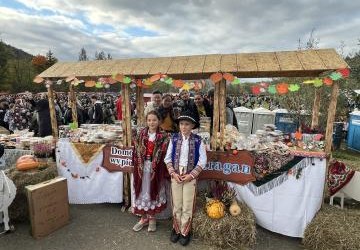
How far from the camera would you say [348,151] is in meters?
9.64

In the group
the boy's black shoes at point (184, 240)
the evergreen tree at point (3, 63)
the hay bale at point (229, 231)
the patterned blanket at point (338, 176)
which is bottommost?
the boy's black shoes at point (184, 240)

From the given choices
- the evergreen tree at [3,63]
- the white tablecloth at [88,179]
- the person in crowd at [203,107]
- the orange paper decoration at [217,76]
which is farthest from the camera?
the evergreen tree at [3,63]

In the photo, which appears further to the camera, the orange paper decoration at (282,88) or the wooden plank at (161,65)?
the wooden plank at (161,65)

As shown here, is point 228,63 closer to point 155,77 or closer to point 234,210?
point 155,77

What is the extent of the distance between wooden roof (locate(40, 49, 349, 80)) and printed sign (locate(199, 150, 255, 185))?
1161 millimetres

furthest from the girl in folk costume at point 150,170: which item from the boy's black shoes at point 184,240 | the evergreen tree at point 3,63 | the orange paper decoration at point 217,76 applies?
the evergreen tree at point 3,63

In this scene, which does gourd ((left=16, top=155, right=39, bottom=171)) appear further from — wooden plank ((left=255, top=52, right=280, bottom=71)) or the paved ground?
wooden plank ((left=255, top=52, right=280, bottom=71))

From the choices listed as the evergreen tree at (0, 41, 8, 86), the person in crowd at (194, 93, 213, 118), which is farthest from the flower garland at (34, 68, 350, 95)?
the evergreen tree at (0, 41, 8, 86)

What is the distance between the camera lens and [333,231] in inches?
136

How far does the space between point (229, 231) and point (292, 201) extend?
0.96 metres

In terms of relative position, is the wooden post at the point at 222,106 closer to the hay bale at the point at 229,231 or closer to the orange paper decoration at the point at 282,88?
the orange paper decoration at the point at 282,88

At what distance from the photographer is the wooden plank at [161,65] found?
4.15 meters

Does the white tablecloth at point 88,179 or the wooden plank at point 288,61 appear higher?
the wooden plank at point 288,61

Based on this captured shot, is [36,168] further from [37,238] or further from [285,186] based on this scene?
[285,186]
